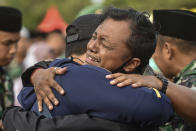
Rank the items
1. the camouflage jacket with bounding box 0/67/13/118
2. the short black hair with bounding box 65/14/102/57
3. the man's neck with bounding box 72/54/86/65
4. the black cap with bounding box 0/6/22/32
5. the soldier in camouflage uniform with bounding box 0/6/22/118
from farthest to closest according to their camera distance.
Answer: the black cap with bounding box 0/6/22/32
the soldier in camouflage uniform with bounding box 0/6/22/118
the camouflage jacket with bounding box 0/67/13/118
the short black hair with bounding box 65/14/102/57
the man's neck with bounding box 72/54/86/65

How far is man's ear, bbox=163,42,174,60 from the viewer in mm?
3627

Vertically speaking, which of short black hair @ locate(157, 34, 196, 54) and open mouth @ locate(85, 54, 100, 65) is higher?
open mouth @ locate(85, 54, 100, 65)

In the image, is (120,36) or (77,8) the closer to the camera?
(120,36)

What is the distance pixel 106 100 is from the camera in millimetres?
2066

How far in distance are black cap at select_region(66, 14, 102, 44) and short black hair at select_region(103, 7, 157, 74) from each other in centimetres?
44

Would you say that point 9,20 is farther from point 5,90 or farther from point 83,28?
point 83,28

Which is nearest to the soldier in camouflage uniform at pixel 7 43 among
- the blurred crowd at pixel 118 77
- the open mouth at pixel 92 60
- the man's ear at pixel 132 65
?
the blurred crowd at pixel 118 77

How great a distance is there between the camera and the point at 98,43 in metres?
2.39

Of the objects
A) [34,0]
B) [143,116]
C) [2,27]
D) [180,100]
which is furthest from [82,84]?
[34,0]

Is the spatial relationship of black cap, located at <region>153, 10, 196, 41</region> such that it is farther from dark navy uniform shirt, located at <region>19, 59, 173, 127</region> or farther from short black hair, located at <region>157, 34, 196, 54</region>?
dark navy uniform shirt, located at <region>19, 59, 173, 127</region>

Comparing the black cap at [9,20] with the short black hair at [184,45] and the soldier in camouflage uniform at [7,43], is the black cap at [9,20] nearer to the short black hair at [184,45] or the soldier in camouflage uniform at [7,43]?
the soldier in camouflage uniform at [7,43]

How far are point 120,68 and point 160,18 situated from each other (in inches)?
59.2

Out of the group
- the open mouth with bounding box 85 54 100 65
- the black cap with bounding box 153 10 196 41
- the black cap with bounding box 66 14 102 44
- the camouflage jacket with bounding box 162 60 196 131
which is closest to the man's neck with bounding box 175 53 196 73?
the black cap with bounding box 153 10 196 41

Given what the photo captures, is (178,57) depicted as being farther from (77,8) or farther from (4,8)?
(77,8)
